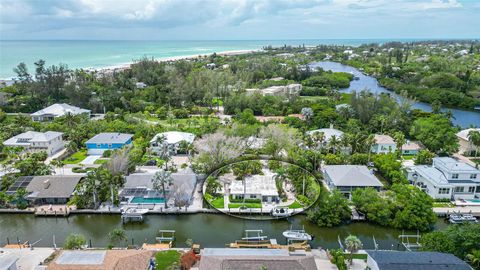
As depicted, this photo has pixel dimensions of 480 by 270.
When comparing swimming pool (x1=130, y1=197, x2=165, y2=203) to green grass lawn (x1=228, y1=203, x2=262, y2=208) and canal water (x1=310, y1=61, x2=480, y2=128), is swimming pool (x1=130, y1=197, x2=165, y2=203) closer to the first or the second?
green grass lawn (x1=228, y1=203, x2=262, y2=208)

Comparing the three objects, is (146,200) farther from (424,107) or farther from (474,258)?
(424,107)

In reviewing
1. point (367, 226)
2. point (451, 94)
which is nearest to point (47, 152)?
point (367, 226)

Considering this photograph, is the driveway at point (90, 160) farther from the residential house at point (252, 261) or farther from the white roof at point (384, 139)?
the white roof at point (384, 139)

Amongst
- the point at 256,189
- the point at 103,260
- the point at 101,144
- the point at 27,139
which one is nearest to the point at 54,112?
the point at 27,139

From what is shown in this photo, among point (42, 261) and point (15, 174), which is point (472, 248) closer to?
point (42, 261)

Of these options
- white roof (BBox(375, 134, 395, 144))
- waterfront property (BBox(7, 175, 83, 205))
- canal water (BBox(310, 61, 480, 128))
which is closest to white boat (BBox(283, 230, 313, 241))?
waterfront property (BBox(7, 175, 83, 205))
